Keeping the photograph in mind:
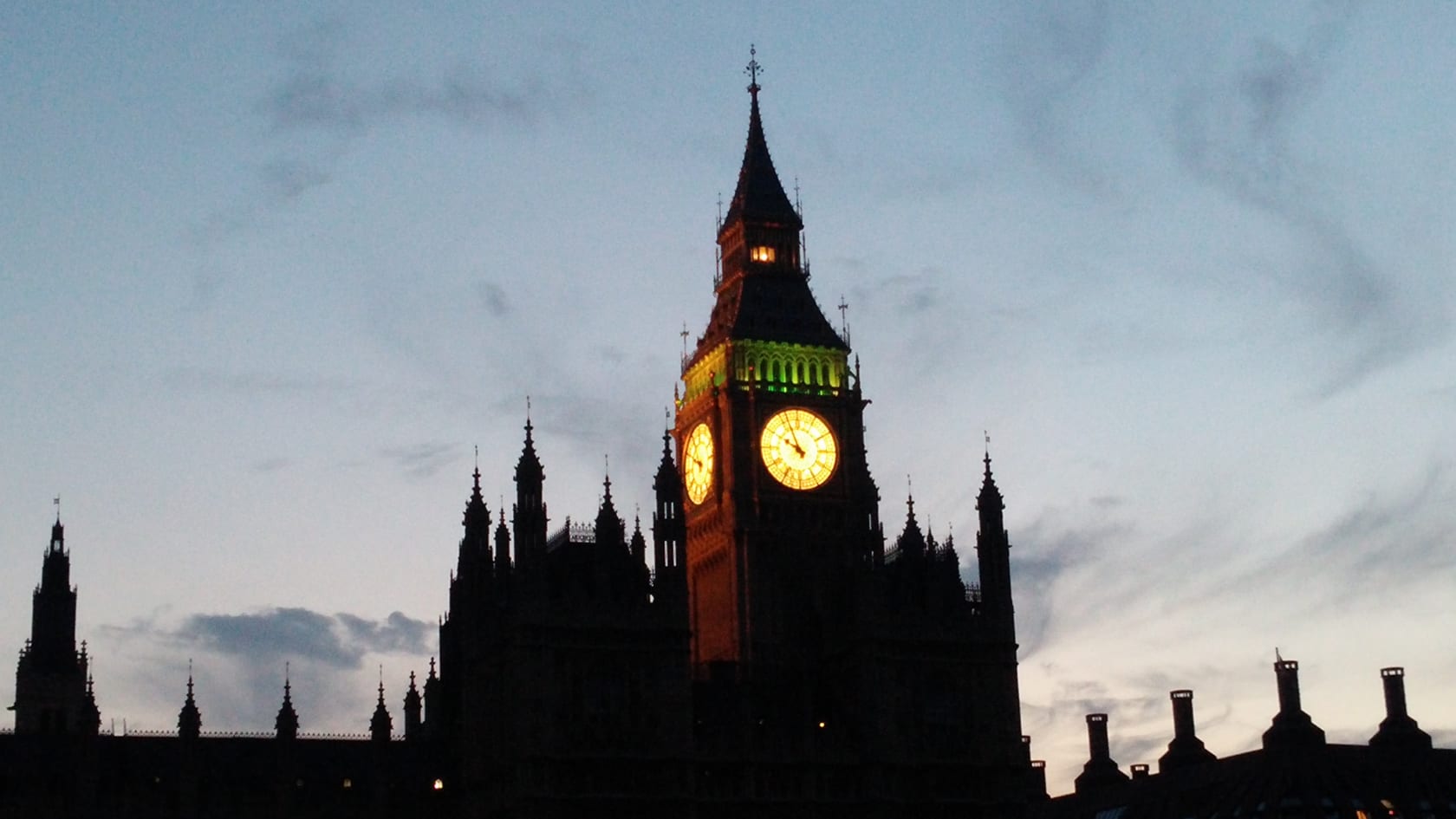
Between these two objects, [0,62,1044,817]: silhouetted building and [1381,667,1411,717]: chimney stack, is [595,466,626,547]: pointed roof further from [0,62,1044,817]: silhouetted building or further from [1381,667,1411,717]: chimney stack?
[1381,667,1411,717]: chimney stack

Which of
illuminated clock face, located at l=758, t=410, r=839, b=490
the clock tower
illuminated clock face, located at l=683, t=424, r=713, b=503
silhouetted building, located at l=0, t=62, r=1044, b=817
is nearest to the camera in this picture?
silhouetted building, located at l=0, t=62, r=1044, b=817

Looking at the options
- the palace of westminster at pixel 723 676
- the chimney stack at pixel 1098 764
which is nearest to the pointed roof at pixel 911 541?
the palace of westminster at pixel 723 676

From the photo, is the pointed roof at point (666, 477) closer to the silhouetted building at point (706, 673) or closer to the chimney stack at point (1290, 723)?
the silhouetted building at point (706, 673)

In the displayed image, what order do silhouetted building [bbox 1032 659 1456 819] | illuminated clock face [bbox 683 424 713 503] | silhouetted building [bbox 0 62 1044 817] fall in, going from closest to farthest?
1. silhouetted building [bbox 0 62 1044 817]
2. illuminated clock face [bbox 683 424 713 503]
3. silhouetted building [bbox 1032 659 1456 819]

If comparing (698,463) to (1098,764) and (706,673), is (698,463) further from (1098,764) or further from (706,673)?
(1098,764)

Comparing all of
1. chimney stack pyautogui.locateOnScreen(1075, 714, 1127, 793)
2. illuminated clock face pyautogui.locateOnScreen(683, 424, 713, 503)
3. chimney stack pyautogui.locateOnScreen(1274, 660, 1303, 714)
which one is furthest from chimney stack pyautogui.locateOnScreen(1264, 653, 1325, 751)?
illuminated clock face pyautogui.locateOnScreen(683, 424, 713, 503)

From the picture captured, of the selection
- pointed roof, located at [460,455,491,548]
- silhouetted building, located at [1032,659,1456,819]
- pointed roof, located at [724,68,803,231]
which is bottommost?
silhouetted building, located at [1032,659,1456,819]

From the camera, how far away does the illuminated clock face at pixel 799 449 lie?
4995 inches

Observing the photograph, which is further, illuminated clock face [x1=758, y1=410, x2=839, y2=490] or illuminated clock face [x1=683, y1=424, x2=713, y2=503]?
illuminated clock face [x1=683, y1=424, x2=713, y2=503]

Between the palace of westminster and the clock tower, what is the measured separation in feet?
0.51

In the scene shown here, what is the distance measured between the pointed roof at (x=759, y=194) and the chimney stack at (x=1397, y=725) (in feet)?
156

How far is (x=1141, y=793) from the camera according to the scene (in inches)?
5782

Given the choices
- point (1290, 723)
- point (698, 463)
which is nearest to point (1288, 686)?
point (1290, 723)

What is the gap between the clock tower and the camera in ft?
403
